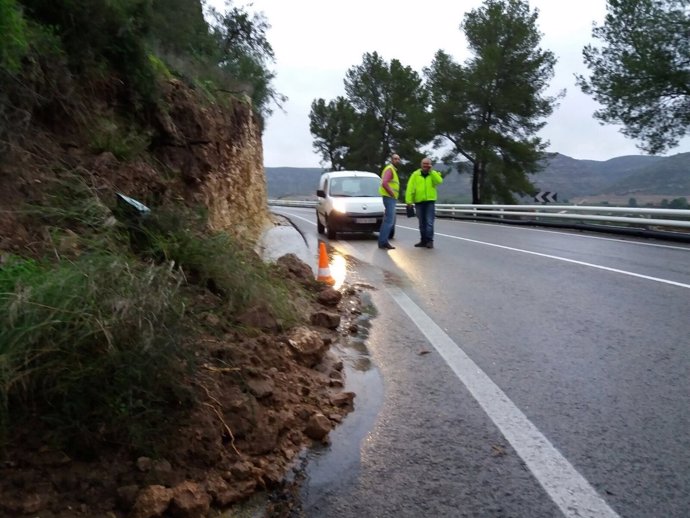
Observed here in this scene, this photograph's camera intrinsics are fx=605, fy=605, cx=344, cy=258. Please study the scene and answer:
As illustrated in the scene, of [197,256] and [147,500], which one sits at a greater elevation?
[197,256]

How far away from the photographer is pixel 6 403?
2582 millimetres

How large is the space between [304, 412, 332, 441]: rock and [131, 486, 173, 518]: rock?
110 centimetres

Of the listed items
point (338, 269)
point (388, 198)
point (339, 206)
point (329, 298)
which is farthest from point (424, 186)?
point (329, 298)

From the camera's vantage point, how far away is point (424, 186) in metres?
13.3

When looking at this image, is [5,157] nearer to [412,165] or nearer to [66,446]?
[66,446]

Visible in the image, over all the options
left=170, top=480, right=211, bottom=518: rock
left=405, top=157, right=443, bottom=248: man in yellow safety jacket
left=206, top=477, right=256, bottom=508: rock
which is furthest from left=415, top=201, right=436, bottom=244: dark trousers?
left=170, top=480, right=211, bottom=518: rock

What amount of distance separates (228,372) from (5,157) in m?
2.52

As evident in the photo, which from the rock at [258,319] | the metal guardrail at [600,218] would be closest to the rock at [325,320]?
the rock at [258,319]

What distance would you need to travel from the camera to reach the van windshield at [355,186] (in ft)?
54.6

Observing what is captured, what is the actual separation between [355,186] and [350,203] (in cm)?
138

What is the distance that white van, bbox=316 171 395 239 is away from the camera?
15.6m

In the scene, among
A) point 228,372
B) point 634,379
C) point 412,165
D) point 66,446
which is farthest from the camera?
point 412,165

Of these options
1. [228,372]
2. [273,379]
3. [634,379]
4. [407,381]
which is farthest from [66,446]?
[634,379]

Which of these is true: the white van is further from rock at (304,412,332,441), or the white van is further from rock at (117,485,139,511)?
rock at (117,485,139,511)
